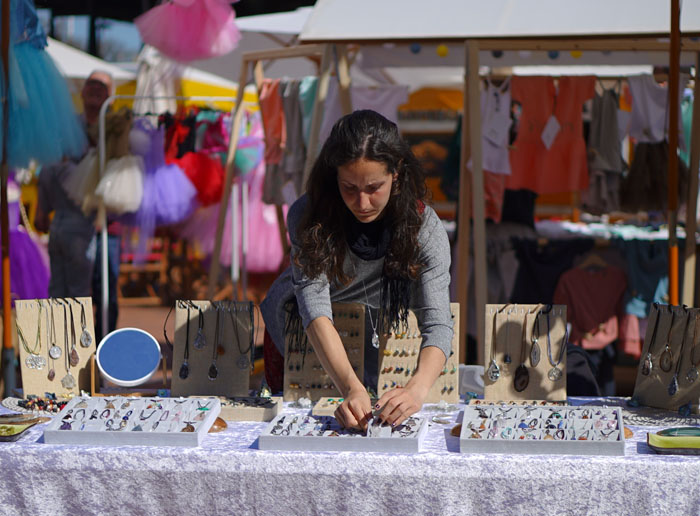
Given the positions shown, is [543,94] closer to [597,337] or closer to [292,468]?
[597,337]

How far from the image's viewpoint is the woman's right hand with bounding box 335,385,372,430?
1734 mm

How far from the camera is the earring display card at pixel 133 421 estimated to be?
1730 millimetres

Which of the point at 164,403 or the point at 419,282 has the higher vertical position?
the point at 419,282

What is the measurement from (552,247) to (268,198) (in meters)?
1.53

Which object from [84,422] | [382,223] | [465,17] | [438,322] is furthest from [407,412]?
[465,17]

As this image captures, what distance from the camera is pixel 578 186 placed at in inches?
168

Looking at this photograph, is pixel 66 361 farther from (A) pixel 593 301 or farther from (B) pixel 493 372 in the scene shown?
(A) pixel 593 301

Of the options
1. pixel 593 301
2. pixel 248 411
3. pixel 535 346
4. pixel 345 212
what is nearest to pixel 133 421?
pixel 248 411

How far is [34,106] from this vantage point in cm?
272

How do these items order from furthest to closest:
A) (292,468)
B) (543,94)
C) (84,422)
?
(543,94) → (84,422) → (292,468)

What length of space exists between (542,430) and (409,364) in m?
0.48

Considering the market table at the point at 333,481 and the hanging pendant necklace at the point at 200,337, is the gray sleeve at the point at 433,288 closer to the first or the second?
the market table at the point at 333,481

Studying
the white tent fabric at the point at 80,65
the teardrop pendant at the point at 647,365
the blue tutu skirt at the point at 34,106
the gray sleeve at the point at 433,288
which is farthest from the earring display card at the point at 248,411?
the white tent fabric at the point at 80,65

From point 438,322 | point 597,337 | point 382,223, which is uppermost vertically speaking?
point 382,223
